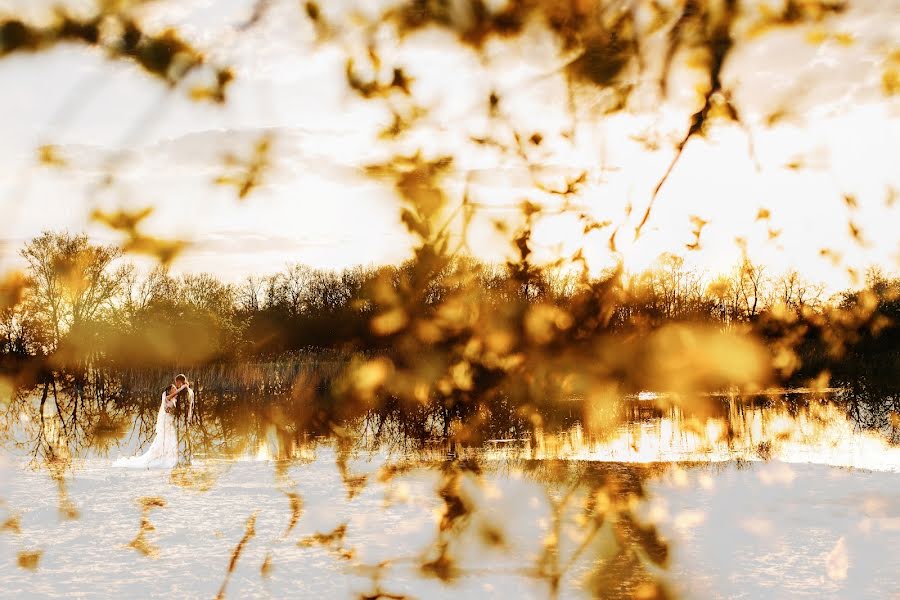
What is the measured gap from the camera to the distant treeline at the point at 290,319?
87.0 ft

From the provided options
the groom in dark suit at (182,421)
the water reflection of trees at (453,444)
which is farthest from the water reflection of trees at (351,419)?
the groom in dark suit at (182,421)

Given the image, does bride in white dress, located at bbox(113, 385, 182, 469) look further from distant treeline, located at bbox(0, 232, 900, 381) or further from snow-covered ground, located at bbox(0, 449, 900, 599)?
distant treeline, located at bbox(0, 232, 900, 381)

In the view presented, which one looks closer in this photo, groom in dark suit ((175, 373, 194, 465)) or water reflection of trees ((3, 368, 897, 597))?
water reflection of trees ((3, 368, 897, 597))

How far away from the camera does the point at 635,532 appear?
6.96 metres

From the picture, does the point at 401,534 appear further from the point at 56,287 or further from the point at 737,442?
the point at 56,287

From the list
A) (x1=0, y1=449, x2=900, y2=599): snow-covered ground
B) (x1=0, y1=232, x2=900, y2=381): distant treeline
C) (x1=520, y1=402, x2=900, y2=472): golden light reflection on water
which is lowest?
(x1=0, y1=449, x2=900, y2=599): snow-covered ground

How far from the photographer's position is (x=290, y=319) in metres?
42.9

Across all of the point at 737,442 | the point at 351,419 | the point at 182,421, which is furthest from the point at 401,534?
the point at 182,421

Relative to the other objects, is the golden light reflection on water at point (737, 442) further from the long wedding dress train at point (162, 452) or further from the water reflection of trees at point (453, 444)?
the long wedding dress train at point (162, 452)

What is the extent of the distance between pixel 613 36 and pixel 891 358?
89.0 ft

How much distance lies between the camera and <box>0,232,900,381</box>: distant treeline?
87.0ft

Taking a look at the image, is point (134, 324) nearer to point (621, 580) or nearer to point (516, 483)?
point (516, 483)

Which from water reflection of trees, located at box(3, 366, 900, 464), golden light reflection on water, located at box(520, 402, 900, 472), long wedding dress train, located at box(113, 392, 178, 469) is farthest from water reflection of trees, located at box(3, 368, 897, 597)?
long wedding dress train, located at box(113, 392, 178, 469)

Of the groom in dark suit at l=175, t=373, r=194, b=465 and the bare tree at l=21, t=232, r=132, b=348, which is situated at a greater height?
the bare tree at l=21, t=232, r=132, b=348
